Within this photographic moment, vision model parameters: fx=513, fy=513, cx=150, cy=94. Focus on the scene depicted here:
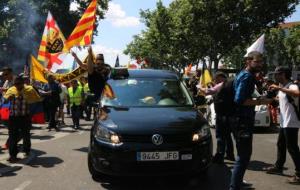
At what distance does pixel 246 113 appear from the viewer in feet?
21.0

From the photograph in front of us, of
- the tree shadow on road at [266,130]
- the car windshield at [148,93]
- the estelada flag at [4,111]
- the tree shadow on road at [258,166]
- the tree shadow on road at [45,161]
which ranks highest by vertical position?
the car windshield at [148,93]

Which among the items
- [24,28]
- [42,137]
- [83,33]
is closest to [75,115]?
[42,137]

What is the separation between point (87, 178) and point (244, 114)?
9.63 feet

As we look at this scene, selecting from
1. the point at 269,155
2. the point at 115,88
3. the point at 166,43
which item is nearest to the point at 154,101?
the point at 115,88

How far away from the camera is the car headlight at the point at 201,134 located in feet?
23.2

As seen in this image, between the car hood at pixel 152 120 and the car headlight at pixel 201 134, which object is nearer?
the car hood at pixel 152 120

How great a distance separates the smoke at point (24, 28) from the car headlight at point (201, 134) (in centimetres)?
4081

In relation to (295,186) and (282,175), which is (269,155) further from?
(295,186)

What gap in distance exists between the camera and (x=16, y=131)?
988 cm

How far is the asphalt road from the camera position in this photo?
7.47 meters

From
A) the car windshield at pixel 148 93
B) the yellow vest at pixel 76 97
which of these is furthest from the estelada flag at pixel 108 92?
the yellow vest at pixel 76 97

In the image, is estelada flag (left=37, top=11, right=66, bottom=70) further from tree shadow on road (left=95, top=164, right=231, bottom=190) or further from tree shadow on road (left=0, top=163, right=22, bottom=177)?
tree shadow on road (left=95, top=164, right=231, bottom=190)

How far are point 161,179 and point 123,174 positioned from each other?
114cm

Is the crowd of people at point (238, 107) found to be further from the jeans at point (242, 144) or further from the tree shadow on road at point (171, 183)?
the tree shadow on road at point (171, 183)
